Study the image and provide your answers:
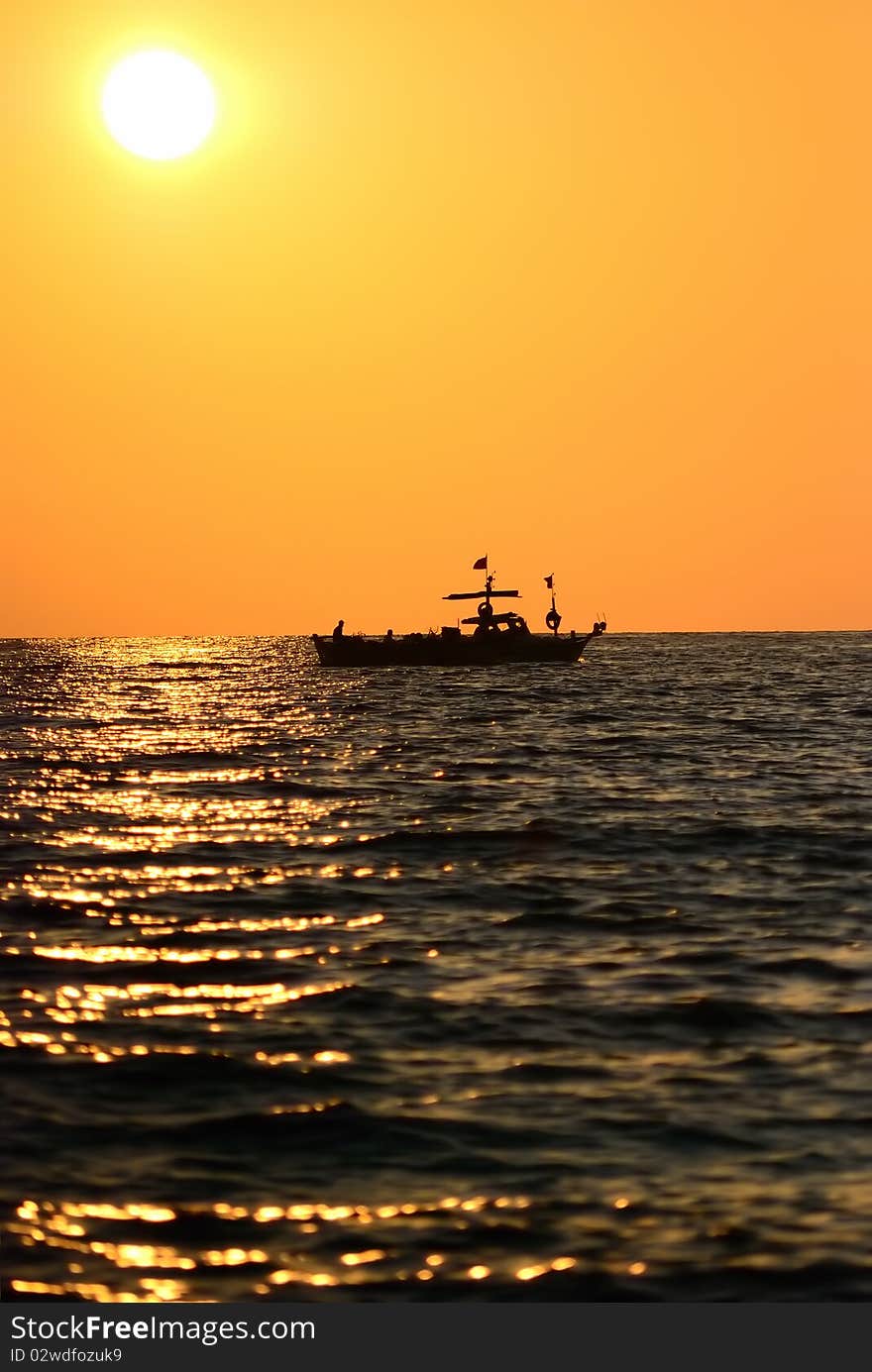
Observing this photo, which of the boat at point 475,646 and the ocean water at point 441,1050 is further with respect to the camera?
the boat at point 475,646

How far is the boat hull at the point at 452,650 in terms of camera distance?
129750mm

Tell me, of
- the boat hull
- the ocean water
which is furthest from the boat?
the ocean water

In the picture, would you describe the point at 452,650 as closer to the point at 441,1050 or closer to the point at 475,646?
the point at 475,646

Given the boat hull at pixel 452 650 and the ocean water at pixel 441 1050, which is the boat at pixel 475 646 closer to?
the boat hull at pixel 452 650

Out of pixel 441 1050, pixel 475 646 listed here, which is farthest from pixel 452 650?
pixel 441 1050

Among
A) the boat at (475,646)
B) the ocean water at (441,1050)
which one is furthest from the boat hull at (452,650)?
the ocean water at (441,1050)

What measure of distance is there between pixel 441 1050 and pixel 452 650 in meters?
117

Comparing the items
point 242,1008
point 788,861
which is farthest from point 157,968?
point 788,861

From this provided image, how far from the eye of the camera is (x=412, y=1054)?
1311cm

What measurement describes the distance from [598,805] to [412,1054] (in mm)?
18467

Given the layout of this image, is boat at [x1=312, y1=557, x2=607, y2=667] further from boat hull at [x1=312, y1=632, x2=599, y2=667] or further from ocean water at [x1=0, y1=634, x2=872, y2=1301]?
ocean water at [x1=0, y1=634, x2=872, y2=1301]

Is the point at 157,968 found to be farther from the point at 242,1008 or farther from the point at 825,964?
the point at 825,964

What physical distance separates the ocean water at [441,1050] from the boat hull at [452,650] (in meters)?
97.4

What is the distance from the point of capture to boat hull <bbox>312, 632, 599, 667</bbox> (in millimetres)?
129750
